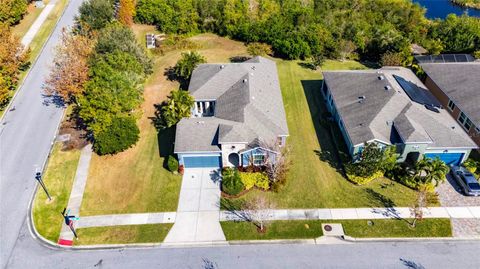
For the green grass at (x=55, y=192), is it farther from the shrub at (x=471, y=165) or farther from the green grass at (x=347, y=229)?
the shrub at (x=471, y=165)

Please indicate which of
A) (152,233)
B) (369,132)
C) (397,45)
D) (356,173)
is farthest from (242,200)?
(397,45)

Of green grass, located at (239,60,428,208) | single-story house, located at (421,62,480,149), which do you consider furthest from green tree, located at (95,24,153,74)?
single-story house, located at (421,62,480,149)

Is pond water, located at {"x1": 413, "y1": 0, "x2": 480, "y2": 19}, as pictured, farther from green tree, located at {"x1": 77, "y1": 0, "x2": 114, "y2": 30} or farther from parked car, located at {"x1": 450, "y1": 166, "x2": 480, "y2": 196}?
green tree, located at {"x1": 77, "y1": 0, "x2": 114, "y2": 30}

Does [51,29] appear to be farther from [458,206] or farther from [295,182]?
[458,206]

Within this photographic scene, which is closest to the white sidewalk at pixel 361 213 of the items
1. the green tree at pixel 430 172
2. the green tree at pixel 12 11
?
the green tree at pixel 430 172

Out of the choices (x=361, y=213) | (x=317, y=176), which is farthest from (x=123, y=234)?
(x=361, y=213)

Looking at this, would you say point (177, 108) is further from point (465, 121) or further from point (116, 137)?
point (465, 121)
